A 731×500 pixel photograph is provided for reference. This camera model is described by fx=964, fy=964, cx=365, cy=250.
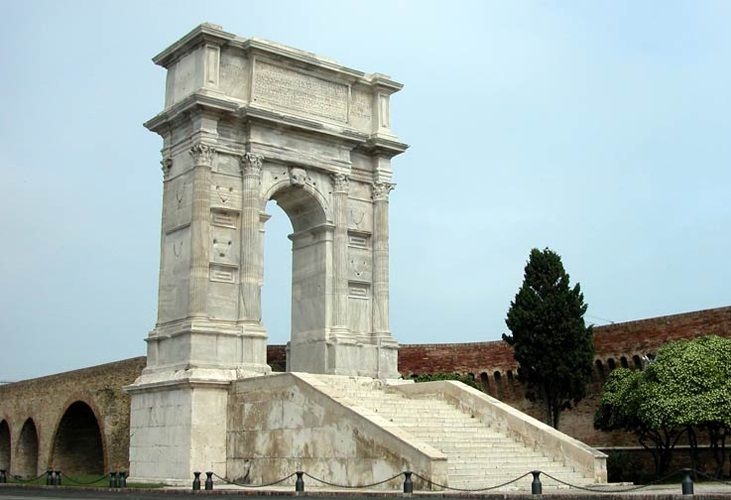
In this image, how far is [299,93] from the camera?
27875mm

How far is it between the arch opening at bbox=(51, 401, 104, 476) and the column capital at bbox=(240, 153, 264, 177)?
20287mm

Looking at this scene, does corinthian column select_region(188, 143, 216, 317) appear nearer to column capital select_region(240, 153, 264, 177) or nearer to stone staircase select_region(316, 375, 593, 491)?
column capital select_region(240, 153, 264, 177)

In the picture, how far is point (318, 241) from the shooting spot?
91.6 ft

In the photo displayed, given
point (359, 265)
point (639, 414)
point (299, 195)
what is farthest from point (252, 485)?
point (639, 414)

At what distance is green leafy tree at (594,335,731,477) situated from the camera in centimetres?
2731

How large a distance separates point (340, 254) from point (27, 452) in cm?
2693

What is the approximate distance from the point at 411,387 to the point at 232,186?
24.1ft

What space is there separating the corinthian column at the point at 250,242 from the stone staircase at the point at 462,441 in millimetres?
2830

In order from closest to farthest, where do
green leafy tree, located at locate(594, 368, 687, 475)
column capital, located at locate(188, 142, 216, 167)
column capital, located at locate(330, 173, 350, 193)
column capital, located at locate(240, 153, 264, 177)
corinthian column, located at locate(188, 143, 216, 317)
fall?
corinthian column, located at locate(188, 143, 216, 317)
column capital, located at locate(188, 142, 216, 167)
column capital, located at locate(240, 153, 264, 177)
column capital, located at locate(330, 173, 350, 193)
green leafy tree, located at locate(594, 368, 687, 475)

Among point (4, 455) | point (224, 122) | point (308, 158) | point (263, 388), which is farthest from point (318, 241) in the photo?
point (4, 455)

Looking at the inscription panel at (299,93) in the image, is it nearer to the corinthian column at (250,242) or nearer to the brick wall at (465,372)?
the corinthian column at (250,242)

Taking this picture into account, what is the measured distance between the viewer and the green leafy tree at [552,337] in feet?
118

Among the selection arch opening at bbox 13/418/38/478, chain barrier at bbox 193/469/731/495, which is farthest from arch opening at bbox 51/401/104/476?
chain barrier at bbox 193/469/731/495

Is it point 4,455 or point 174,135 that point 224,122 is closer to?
point 174,135
